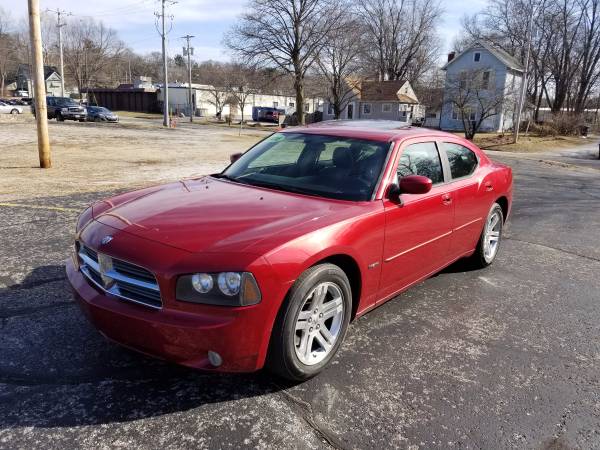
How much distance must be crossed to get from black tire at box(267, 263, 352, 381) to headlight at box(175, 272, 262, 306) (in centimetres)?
24

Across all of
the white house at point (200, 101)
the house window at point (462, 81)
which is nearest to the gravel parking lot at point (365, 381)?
the house window at point (462, 81)

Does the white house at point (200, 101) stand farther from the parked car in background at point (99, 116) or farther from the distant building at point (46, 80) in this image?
the distant building at point (46, 80)

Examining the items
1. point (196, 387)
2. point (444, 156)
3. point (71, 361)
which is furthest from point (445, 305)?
point (71, 361)

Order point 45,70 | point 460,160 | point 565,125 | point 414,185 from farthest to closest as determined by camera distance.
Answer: point 45,70 → point 565,125 → point 460,160 → point 414,185

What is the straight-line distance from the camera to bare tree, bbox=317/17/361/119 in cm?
4397

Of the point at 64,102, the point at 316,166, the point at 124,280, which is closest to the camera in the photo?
the point at 124,280

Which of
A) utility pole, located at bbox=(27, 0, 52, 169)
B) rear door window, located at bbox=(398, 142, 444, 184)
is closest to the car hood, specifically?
rear door window, located at bbox=(398, 142, 444, 184)

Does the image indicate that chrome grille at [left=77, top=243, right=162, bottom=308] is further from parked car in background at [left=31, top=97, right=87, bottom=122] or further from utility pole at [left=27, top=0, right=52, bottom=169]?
parked car in background at [left=31, top=97, right=87, bottom=122]

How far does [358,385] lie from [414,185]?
1.43 meters

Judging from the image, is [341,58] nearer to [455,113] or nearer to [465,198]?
[455,113]

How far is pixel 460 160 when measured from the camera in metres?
4.72

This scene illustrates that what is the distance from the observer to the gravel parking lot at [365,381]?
253cm

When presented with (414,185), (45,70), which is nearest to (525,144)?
(414,185)

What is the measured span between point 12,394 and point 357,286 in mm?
2161
